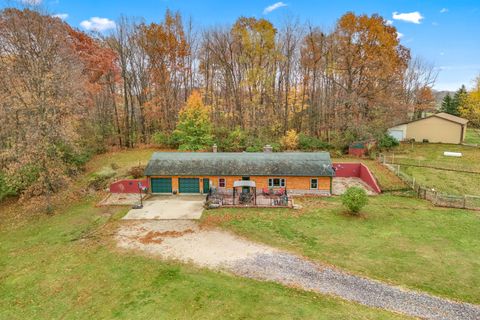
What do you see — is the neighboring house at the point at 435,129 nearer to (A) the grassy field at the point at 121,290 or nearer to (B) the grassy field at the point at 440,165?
(B) the grassy field at the point at 440,165

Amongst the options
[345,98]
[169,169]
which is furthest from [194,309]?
[345,98]

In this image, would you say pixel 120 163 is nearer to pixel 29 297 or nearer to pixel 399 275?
pixel 29 297

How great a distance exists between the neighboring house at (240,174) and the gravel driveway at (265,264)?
6062mm

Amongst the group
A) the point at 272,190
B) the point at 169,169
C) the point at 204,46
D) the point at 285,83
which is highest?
the point at 204,46

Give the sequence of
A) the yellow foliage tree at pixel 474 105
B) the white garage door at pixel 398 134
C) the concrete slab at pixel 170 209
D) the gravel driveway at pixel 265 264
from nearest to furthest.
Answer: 1. the gravel driveway at pixel 265 264
2. the concrete slab at pixel 170 209
3. the white garage door at pixel 398 134
4. the yellow foliage tree at pixel 474 105

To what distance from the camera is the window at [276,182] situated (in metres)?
25.4

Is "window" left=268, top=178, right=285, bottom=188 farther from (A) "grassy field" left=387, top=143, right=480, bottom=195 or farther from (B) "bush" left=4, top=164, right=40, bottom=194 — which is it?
(B) "bush" left=4, top=164, right=40, bottom=194

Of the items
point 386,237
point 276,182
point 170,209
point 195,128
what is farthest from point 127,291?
point 195,128

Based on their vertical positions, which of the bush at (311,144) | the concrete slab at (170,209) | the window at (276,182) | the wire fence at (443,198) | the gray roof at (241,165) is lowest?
the concrete slab at (170,209)

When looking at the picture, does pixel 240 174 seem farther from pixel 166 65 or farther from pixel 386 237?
pixel 166 65

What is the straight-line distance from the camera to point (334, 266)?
565 inches

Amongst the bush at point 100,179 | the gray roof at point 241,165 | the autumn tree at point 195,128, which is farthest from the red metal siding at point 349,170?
the bush at point 100,179

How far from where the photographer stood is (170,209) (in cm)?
2223

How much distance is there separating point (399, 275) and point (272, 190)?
495 inches
